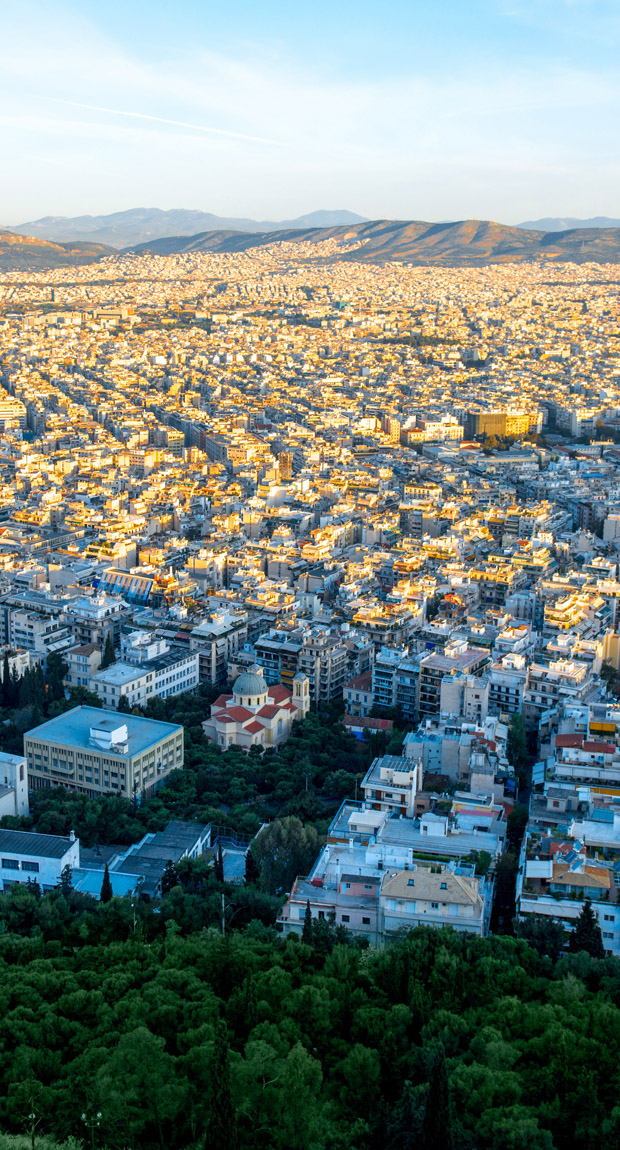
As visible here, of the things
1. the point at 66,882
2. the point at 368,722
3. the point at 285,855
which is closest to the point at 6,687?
the point at 368,722

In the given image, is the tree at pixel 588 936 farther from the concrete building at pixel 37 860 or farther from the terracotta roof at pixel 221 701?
the terracotta roof at pixel 221 701

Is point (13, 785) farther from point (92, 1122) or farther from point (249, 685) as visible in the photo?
point (92, 1122)

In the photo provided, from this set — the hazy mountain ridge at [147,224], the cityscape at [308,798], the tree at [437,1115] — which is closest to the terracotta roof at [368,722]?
the cityscape at [308,798]

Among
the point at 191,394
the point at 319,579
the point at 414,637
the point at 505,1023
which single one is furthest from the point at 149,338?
the point at 505,1023

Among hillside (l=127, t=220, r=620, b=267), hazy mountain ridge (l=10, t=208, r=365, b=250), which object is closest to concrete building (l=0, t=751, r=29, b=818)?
hillside (l=127, t=220, r=620, b=267)

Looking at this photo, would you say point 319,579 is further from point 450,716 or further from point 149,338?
point 149,338

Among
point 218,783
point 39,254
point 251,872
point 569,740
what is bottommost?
point 218,783

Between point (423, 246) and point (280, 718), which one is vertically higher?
point (423, 246)
